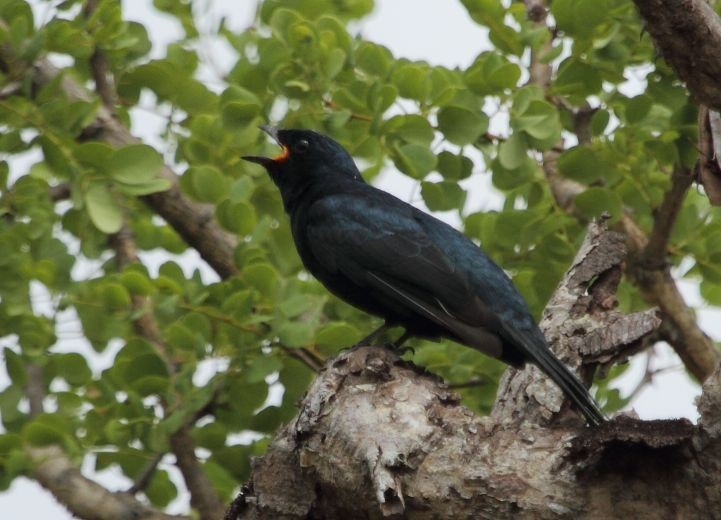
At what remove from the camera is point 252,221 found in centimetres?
669

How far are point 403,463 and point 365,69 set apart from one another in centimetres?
317

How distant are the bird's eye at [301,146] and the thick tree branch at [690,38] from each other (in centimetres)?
261

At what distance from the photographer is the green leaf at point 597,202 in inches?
259

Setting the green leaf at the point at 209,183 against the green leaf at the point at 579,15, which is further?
the green leaf at the point at 209,183

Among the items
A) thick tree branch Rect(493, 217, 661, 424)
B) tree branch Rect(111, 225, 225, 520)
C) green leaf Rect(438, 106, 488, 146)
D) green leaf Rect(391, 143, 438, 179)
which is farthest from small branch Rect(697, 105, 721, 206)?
tree branch Rect(111, 225, 225, 520)

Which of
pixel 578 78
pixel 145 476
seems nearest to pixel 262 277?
pixel 145 476

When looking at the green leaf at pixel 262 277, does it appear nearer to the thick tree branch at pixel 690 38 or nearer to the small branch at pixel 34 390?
the small branch at pixel 34 390

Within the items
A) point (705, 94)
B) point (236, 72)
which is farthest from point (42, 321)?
point (705, 94)

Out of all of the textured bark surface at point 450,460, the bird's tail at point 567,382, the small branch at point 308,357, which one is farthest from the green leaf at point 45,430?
the bird's tail at point 567,382

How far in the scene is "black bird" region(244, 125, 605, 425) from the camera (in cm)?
557

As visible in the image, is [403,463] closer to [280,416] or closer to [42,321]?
[280,416]

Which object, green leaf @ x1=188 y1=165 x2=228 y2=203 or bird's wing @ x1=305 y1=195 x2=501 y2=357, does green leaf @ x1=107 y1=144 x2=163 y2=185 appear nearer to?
green leaf @ x1=188 y1=165 x2=228 y2=203

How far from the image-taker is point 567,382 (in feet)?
16.3

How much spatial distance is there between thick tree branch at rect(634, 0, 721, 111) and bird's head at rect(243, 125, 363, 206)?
253cm
